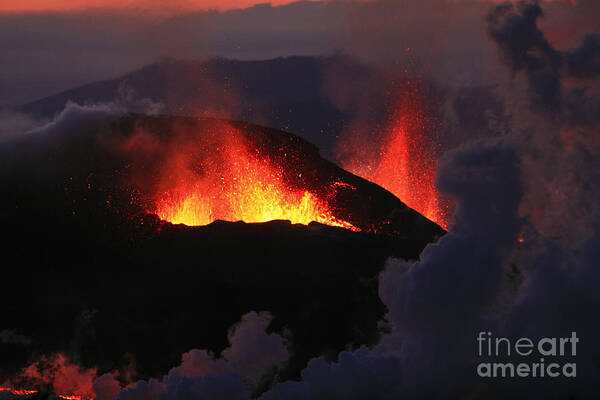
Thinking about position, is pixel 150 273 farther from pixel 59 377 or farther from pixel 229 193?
pixel 229 193

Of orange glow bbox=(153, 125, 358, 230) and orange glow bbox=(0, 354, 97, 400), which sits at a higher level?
orange glow bbox=(153, 125, 358, 230)

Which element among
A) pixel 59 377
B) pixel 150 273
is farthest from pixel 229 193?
pixel 59 377

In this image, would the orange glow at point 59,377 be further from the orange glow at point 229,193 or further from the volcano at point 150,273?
the orange glow at point 229,193

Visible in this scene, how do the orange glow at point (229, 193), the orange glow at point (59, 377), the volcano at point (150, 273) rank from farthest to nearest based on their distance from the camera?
the orange glow at point (229, 193) → the volcano at point (150, 273) → the orange glow at point (59, 377)

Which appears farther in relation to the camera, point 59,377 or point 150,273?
point 150,273

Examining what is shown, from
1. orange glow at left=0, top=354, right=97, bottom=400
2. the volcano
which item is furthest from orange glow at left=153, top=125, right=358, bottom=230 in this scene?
orange glow at left=0, top=354, right=97, bottom=400

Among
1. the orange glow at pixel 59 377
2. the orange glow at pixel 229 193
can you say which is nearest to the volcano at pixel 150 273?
the orange glow at pixel 59 377

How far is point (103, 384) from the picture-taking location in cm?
2891

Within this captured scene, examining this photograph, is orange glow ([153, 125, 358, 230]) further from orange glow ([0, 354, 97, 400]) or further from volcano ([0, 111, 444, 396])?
orange glow ([0, 354, 97, 400])

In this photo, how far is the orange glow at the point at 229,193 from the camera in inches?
1667

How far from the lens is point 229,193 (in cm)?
4572

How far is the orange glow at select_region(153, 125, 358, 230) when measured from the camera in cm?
4234

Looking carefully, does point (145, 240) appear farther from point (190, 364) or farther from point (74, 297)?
point (190, 364)

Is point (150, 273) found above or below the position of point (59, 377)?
above
